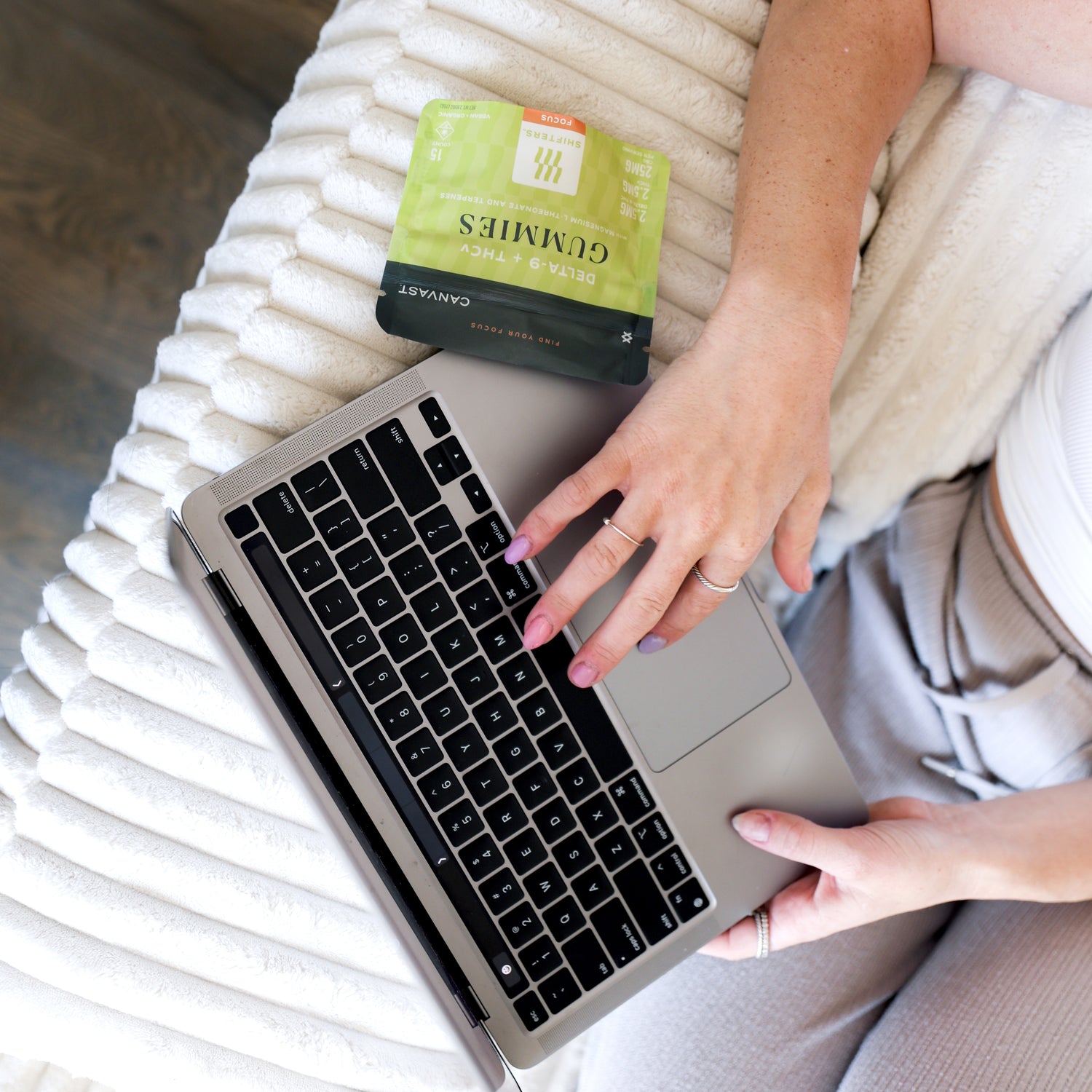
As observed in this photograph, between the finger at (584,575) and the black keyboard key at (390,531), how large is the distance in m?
0.10

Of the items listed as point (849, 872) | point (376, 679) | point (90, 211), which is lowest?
point (849, 872)

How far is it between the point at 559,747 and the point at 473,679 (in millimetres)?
83

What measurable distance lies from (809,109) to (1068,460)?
1.27 ft

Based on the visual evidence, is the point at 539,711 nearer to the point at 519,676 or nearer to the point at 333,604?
the point at 519,676

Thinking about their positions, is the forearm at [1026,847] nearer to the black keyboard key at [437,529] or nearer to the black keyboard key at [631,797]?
the black keyboard key at [631,797]

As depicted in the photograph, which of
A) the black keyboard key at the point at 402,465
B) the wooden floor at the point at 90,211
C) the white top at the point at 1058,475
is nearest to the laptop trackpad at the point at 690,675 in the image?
the black keyboard key at the point at 402,465

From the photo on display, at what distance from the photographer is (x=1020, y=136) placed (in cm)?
71

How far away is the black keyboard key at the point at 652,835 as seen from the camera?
2.03 feet

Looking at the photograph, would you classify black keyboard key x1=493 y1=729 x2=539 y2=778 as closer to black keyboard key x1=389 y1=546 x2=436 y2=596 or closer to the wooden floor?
black keyboard key x1=389 y1=546 x2=436 y2=596

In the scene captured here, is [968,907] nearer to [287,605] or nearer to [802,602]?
[802,602]

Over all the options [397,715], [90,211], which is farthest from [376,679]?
[90,211]

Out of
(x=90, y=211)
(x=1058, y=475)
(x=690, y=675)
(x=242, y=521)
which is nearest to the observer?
(x=242, y=521)

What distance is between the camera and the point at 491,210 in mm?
600

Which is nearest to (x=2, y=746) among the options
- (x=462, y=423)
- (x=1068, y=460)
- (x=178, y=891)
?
(x=178, y=891)
